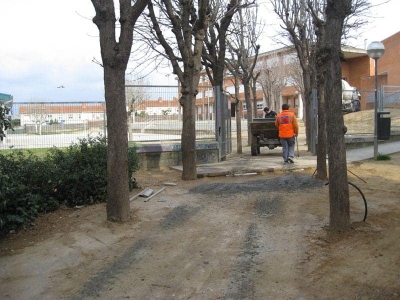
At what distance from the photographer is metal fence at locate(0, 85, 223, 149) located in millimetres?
12992

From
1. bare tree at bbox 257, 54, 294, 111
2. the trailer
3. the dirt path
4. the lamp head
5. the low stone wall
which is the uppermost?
bare tree at bbox 257, 54, 294, 111

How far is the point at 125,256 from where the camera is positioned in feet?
18.2

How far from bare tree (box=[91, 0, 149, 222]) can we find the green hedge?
24.0 inches

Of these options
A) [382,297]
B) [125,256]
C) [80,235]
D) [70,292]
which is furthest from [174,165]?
[382,297]

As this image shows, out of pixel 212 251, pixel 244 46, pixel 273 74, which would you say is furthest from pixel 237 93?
pixel 273 74

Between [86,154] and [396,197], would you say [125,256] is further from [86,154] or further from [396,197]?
[396,197]

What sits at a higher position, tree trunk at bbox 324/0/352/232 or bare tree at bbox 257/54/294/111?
bare tree at bbox 257/54/294/111

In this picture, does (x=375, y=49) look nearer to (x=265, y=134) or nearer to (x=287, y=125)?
(x=287, y=125)

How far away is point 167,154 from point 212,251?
7815 millimetres

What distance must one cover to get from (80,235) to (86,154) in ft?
8.29

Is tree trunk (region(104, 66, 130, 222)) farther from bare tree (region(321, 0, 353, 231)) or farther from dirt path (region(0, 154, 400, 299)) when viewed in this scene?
bare tree (region(321, 0, 353, 231))

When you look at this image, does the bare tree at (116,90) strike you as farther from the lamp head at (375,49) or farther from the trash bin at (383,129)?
the trash bin at (383,129)

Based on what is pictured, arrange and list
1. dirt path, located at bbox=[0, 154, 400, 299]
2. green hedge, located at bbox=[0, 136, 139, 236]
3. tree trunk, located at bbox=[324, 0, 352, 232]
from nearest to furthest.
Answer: dirt path, located at bbox=[0, 154, 400, 299]
tree trunk, located at bbox=[324, 0, 352, 232]
green hedge, located at bbox=[0, 136, 139, 236]

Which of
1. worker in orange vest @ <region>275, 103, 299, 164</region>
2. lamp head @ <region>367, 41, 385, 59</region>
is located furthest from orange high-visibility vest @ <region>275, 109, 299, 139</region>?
lamp head @ <region>367, 41, 385, 59</region>
